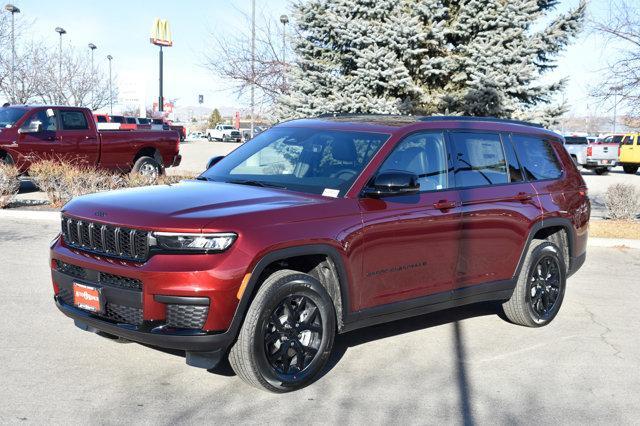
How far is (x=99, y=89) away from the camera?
48.2m

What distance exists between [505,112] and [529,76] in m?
0.89

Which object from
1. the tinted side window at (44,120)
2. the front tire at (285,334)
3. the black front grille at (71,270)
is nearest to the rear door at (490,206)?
the front tire at (285,334)

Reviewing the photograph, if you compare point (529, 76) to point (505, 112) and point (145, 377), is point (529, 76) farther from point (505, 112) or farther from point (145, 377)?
point (145, 377)

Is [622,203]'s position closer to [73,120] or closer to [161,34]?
[73,120]

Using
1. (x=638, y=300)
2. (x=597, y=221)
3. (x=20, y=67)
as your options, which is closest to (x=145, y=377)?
(x=638, y=300)

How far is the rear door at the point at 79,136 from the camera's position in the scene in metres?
16.3

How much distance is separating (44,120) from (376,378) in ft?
42.8

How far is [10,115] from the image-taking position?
1609 cm

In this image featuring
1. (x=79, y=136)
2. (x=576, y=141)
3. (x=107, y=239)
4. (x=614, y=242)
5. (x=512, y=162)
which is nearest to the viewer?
(x=107, y=239)

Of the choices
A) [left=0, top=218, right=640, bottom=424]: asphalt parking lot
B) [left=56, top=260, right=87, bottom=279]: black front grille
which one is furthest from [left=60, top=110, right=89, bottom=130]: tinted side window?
[left=56, top=260, right=87, bottom=279]: black front grille

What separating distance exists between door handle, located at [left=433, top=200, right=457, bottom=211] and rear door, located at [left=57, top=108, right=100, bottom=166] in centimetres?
1187

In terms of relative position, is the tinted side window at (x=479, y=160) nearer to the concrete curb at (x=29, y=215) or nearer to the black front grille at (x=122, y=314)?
the black front grille at (x=122, y=314)

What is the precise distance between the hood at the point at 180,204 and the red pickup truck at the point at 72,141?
10902 mm

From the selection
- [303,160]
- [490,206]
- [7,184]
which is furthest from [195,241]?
[7,184]
